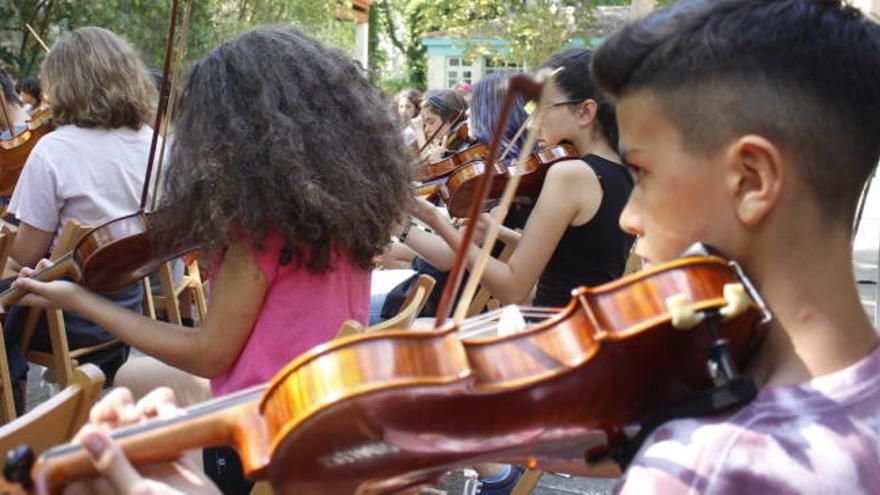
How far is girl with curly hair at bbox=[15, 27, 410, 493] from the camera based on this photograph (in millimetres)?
2020

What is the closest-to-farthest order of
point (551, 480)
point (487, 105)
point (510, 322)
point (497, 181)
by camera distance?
point (510, 322), point (551, 480), point (497, 181), point (487, 105)

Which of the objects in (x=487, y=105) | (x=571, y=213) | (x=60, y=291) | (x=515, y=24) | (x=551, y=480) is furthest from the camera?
(x=515, y=24)

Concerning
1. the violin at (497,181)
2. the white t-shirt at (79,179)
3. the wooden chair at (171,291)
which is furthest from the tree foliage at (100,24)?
the white t-shirt at (79,179)

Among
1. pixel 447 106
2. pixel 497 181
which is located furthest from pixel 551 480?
pixel 447 106

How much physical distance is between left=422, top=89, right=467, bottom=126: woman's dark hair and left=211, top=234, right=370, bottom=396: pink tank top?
5541 millimetres

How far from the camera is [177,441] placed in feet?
3.50

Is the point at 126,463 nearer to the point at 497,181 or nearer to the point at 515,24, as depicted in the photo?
the point at 497,181

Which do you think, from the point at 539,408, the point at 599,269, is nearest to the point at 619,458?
the point at 539,408

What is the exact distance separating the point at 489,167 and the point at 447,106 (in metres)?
6.60

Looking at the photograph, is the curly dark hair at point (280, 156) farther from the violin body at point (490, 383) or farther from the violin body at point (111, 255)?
the violin body at point (490, 383)

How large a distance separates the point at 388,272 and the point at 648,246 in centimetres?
278

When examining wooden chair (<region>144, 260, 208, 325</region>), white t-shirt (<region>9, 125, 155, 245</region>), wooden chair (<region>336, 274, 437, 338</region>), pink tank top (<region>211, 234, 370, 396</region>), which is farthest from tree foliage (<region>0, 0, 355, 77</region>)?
pink tank top (<region>211, 234, 370, 396</region>)

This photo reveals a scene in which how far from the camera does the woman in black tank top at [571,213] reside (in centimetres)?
285

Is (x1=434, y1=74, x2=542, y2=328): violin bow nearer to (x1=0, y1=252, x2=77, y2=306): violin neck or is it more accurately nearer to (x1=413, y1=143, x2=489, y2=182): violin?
(x1=0, y1=252, x2=77, y2=306): violin neck
